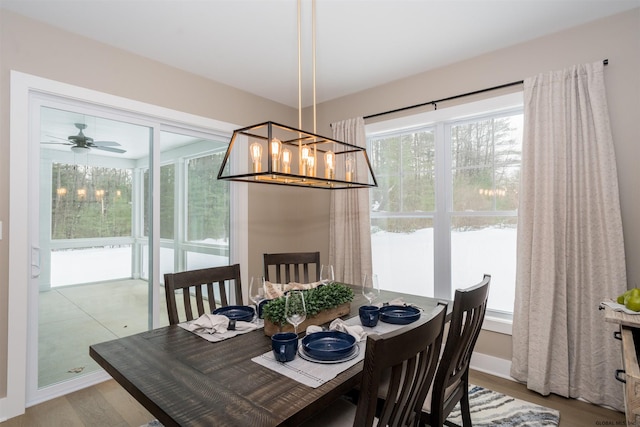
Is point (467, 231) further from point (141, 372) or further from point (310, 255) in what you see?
point (141, 372)

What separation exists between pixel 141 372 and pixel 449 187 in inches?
112

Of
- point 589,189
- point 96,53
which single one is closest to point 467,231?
point 589,189

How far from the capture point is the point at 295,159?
433 cm

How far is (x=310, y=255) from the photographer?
3004 mm

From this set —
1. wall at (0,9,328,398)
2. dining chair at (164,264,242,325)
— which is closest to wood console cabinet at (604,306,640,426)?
dining chair at (164,264,242,325)

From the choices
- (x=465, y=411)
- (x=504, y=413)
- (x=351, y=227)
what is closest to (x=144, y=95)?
(x=351, y=227)

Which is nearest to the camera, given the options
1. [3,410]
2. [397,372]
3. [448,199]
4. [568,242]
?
[397,372]

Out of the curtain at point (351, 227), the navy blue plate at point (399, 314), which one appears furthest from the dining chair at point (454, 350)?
the curtain at point (351, 227)

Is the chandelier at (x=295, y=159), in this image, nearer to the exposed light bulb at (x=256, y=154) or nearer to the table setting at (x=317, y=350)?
the exposed light bulb at (x=256, y=154)

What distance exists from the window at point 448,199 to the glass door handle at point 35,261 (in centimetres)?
295

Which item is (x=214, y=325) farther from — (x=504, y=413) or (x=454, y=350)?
(x=504, y=413)

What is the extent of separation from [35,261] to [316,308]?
211cm

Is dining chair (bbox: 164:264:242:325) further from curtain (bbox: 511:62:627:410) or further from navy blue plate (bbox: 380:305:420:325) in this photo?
curtain (bbox: 511:62:627:410)

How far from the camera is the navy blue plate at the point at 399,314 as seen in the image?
1826 millimetres
